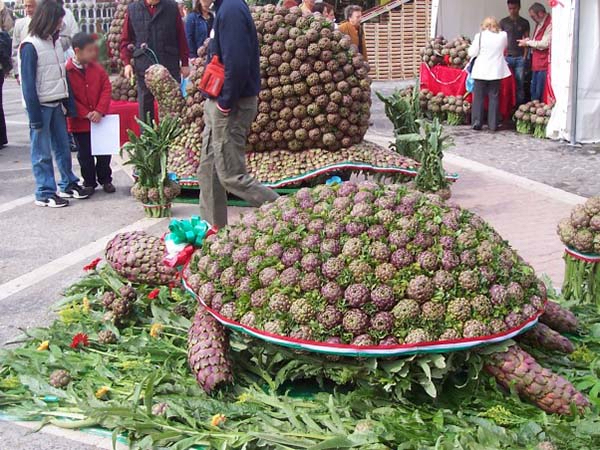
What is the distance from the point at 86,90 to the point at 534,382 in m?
5.60

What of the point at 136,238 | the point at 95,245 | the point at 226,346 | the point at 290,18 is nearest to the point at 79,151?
the point at 95,245

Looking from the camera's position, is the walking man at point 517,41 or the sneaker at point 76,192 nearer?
the sneaker at point 76,192

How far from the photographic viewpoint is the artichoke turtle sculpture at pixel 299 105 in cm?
718

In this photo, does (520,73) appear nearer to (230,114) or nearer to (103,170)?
(103,170)

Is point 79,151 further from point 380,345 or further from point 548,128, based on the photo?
point 548,128

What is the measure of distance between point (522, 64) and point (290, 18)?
599 centimetres

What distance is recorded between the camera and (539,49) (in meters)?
11.3

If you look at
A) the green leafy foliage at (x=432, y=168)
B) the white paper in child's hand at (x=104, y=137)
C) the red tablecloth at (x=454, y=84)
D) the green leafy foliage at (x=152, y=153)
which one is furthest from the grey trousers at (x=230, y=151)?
the red tablecloth at (x=454, y=84)

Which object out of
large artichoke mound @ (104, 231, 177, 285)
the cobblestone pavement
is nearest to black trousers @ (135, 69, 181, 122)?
the cobblestone pavement

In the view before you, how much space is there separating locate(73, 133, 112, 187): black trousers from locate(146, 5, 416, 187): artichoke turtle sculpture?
82 cm

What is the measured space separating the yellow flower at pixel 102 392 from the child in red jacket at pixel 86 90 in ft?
14.4

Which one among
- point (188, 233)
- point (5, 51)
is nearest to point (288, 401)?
point (188, 233)

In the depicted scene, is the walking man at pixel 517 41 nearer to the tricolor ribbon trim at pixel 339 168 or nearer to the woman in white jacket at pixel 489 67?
the woman in white jacket at pixel 489 67

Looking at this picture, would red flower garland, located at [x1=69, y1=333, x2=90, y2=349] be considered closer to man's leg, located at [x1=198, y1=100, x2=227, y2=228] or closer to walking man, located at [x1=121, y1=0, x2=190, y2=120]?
man's leg, located at [x1=198, y1=100, x2=227, y2=228]
